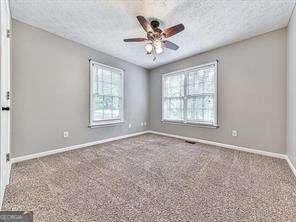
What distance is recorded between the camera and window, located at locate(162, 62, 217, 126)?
390cm

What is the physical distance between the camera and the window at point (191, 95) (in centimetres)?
390

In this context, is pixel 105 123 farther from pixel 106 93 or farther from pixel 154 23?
pixel 154 23

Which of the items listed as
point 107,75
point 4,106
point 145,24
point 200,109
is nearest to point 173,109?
point 200,109

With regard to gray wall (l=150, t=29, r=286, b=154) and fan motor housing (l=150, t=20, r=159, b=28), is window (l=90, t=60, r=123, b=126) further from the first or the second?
gray wall (l=150, t=29, r=286, b=154)

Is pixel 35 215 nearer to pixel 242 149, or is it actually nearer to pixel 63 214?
pixel 63 214

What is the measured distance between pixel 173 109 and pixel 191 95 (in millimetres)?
793

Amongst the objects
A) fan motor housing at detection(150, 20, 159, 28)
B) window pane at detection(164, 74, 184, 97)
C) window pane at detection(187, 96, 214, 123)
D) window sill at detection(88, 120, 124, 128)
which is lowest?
window sill at detection(88, 120, 124, 128)

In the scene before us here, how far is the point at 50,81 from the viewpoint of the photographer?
3.06m

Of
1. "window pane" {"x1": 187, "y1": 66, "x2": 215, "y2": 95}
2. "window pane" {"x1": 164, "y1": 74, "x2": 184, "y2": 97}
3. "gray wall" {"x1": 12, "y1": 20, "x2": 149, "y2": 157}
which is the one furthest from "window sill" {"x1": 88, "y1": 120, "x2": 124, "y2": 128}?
"window pane" {"x1": 187, "y1": 66, "x2": 215, "y2": 95}

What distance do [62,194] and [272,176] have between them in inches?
107

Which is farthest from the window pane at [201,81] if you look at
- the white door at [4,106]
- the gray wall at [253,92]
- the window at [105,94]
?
the white door at [4,106]

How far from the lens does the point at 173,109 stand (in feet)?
16.1

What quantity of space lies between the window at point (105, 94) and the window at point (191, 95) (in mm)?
1534

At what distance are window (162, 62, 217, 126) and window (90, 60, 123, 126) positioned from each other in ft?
5.03
